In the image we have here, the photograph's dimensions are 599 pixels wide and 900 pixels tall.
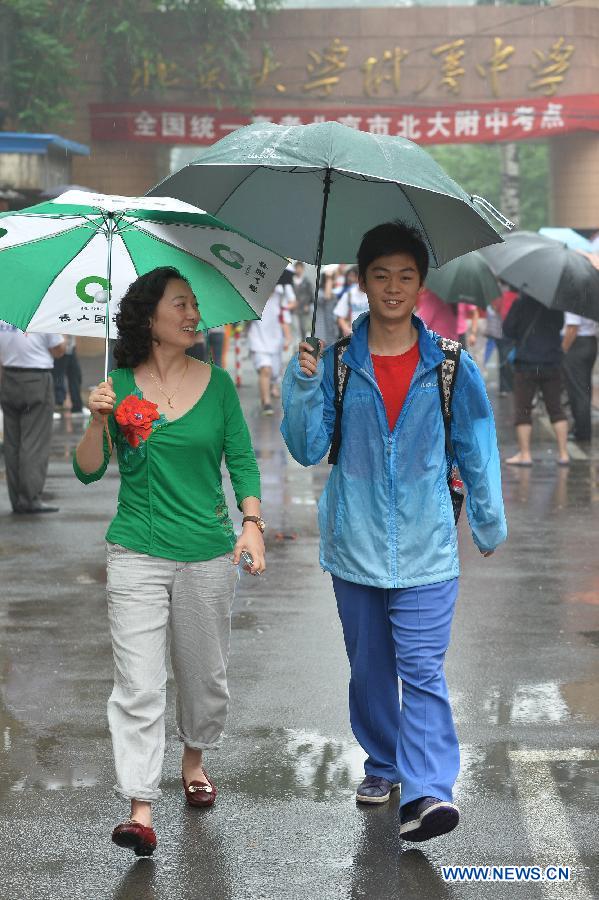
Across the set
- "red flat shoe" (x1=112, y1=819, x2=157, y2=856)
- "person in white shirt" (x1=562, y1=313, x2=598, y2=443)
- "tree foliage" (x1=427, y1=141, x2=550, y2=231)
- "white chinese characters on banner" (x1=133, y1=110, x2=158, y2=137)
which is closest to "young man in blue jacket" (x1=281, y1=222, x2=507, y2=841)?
"red flat shoe" (x1=112, y1=819, x2=157, y2=856)

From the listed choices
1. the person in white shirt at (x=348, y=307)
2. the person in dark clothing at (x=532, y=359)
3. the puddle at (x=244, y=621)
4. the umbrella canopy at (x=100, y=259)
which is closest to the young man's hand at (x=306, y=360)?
the umbrella canopy at (x=100, y=259)

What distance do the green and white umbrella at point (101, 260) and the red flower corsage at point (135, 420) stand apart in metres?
0.35

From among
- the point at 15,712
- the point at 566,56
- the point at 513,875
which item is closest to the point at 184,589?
the point at 513,875

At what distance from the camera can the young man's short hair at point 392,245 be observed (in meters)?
4.94

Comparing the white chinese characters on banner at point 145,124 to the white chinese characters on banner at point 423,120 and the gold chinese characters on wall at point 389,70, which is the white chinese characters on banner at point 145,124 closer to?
the white chinese characters on banner at point 423,120

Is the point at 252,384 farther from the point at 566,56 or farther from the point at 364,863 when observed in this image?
the point at 364,863

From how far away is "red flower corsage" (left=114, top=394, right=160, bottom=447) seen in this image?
485 centimetres

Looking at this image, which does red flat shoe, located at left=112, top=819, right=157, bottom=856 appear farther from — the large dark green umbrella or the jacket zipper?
the large dark green umbrella

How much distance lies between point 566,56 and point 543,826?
1163 inches

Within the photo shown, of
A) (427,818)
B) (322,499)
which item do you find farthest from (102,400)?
(427,818)

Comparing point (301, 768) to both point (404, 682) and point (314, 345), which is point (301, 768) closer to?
point (404, 682)

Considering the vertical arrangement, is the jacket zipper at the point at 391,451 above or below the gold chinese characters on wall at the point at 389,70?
below

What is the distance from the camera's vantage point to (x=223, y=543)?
4938 mm

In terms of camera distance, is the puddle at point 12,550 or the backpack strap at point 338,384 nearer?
the backpack strap at point 338,384
